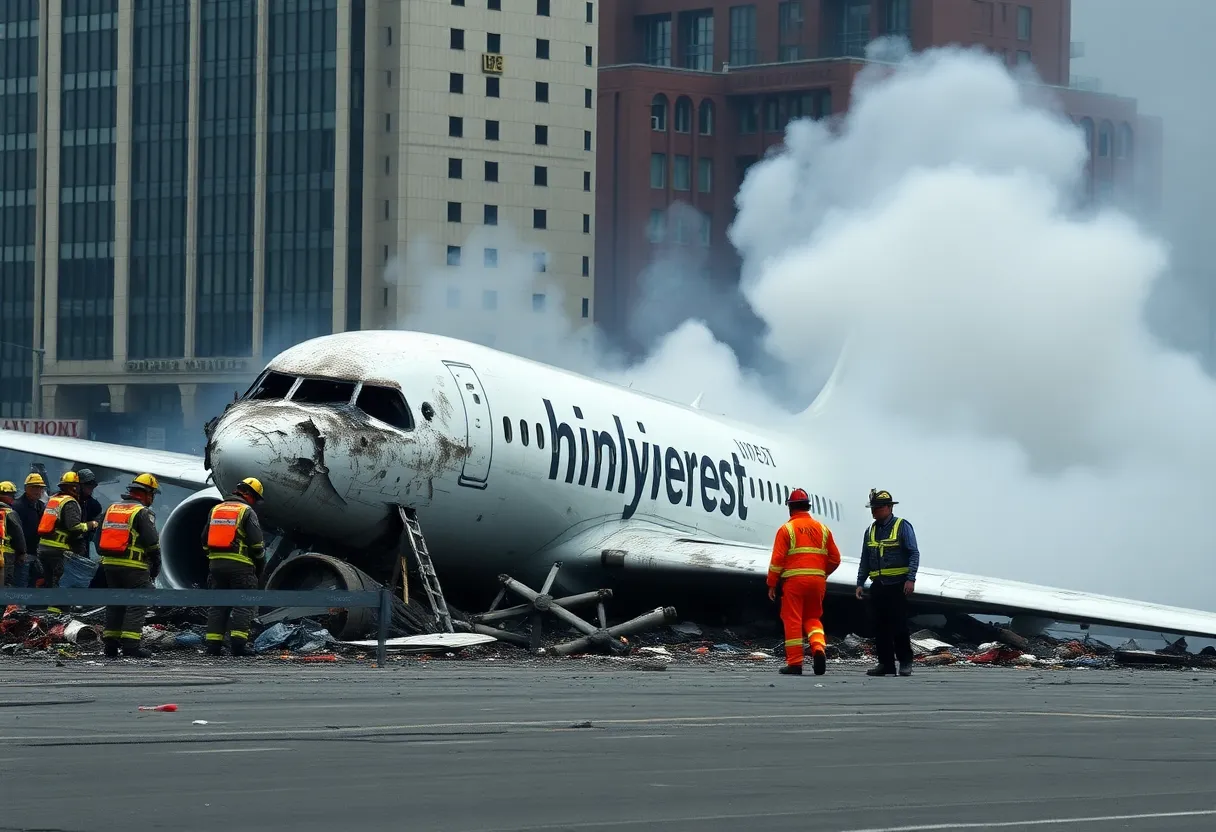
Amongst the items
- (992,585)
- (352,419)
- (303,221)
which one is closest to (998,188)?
(992,585)

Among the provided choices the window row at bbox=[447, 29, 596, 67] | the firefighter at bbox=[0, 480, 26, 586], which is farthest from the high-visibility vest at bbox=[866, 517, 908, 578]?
the window row at bbox=[447, 29, 596, 67]

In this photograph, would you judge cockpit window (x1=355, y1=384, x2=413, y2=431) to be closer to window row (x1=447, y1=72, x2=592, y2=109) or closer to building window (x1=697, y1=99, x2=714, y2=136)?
window row (x1=447, y1=72, x2=592, y2=109)

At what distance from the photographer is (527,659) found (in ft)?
72.8

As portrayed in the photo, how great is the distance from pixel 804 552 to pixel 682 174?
11172 cm

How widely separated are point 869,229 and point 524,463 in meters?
39.7

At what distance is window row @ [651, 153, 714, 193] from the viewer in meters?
130

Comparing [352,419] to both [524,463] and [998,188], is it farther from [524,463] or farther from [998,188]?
[998,188]

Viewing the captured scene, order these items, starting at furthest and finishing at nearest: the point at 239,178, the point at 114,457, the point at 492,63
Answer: the point at 492,63 → the point at 239,178 → the point at 114,457

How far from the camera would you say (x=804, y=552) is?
64.8ft

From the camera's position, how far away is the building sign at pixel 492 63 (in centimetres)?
12175

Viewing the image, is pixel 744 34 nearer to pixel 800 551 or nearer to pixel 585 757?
pixel 800 551

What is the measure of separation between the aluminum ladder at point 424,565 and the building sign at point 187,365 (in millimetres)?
92960

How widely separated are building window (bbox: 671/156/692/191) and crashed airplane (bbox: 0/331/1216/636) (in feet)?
324

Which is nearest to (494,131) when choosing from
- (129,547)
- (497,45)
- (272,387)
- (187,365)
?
(497,45)
